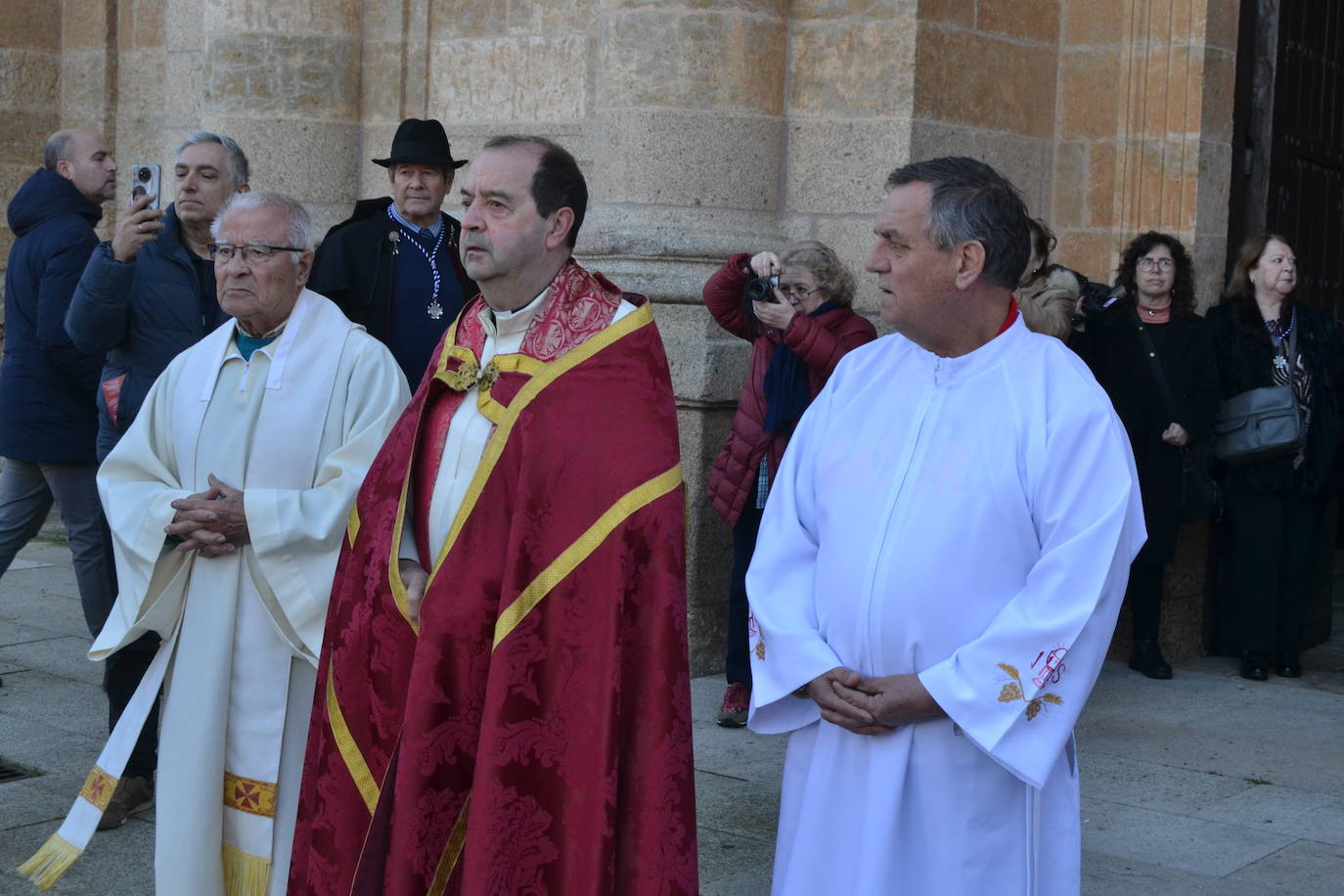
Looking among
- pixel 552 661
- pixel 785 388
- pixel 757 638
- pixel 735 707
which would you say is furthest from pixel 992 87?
pixel 552 661

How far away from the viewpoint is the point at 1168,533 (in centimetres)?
688

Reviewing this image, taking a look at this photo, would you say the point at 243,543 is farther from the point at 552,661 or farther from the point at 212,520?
the point at 552,661

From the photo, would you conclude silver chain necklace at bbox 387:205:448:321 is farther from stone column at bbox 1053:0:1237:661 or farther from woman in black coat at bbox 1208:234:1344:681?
woman in black coat at bbox 1208:234:1344:681

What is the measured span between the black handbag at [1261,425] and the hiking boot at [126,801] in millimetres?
4447

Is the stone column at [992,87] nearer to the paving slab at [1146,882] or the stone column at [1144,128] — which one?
the stone column at [1144,128]

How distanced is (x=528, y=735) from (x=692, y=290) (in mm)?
3648

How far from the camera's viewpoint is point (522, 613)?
320 cm

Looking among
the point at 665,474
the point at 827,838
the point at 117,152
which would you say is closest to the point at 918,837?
the point at 827,838

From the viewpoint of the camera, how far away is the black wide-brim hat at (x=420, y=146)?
5.59 metres

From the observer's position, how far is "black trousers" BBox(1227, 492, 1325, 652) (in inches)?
281

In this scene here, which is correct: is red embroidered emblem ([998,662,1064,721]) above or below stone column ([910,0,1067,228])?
below

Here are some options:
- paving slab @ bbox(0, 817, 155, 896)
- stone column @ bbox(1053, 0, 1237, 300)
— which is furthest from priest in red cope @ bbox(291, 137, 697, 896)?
stone column @ bbox(1053, 0, 1237, 300)

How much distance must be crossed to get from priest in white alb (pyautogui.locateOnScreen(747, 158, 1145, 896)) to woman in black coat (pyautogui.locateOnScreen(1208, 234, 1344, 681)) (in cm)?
435

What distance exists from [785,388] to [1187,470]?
2.02 meters
